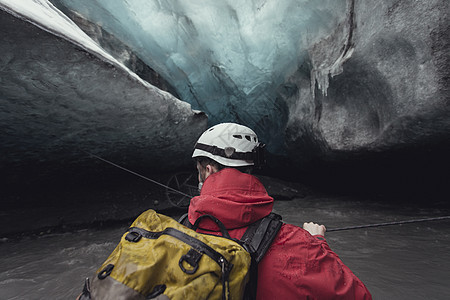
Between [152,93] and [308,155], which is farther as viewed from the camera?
[308,155]

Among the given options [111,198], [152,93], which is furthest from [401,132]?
[111,198]

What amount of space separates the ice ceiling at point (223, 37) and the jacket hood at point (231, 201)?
4262 millimetres

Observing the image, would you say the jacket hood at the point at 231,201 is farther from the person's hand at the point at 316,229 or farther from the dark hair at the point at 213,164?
the person's hand at the point at 316,229

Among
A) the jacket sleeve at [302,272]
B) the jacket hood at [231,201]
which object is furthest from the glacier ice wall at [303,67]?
the jacket sleeve at [302,272]

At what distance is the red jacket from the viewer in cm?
82

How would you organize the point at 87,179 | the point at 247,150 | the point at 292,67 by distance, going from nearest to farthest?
1. the point at 247,150
2. the point at 87,179
3. the point at 292,67

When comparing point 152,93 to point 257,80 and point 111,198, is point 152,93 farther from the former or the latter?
point 257,80

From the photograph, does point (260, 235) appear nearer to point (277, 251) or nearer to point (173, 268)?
point (277, 251)

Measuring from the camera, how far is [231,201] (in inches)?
34.3

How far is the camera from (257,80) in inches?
241

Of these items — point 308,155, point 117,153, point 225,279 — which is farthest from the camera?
point 308,155

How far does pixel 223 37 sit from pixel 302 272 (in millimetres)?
5559

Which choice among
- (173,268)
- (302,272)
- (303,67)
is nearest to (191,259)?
(173,268)

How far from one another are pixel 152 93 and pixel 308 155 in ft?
14.0
